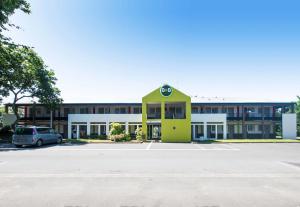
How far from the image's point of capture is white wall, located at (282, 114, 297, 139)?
1468 inches

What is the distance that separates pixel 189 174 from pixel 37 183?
607 cm

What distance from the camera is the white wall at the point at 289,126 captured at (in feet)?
122

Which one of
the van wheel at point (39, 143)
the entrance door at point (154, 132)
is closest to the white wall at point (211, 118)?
the entrance door at point (154, 132)

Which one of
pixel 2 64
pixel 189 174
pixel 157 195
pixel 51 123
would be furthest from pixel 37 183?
pixel 51 123

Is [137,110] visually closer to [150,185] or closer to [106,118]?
[106,118]

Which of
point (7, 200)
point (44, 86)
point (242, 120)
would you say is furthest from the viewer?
point (242, 120)

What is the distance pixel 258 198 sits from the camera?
7.59 meters

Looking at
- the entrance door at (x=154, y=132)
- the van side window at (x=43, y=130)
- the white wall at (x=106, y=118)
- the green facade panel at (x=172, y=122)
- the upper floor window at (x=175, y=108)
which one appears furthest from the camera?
the upper floor window at (x=175, y=108)

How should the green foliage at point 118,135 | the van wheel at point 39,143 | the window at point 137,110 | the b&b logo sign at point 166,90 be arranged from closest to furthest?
the van wheel at point 39,143, the green foliage at point 118,135, the b&b logo sign at point 166,90, the window at point 137,110

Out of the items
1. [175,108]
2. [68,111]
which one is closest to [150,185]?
[175,108]

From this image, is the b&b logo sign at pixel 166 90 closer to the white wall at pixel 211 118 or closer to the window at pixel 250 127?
the white wall at pixel 211 118

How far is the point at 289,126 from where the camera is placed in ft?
123

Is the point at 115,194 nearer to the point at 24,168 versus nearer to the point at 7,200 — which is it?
the point at 7,200

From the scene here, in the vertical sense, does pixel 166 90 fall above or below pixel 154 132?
above
